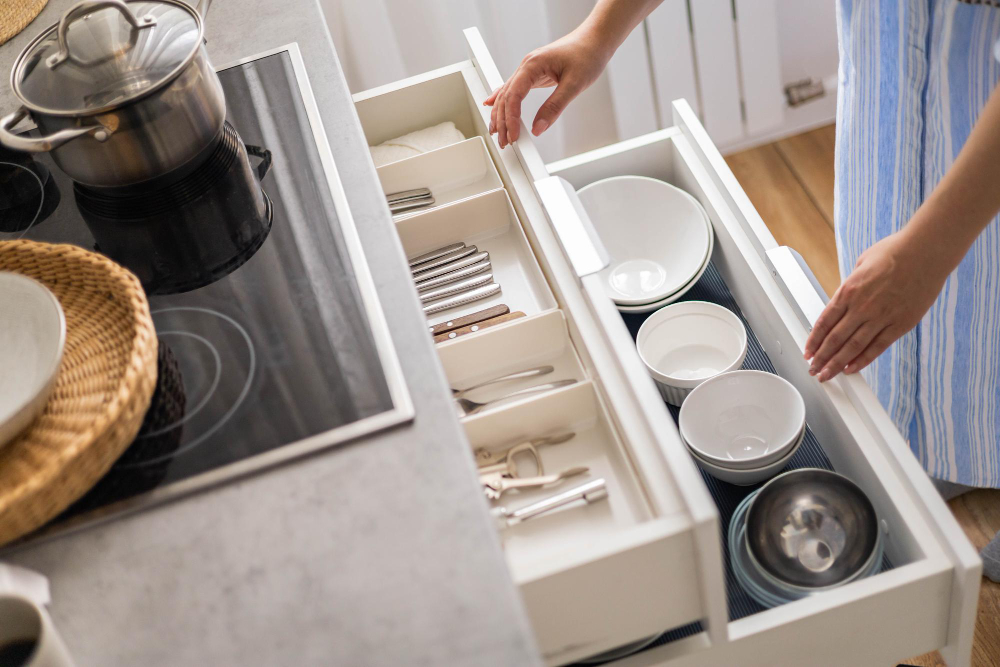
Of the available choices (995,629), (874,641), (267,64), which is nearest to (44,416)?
(267,64)

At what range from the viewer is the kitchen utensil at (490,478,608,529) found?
799 millimetres

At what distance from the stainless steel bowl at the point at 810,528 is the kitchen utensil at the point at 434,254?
0.49 meters

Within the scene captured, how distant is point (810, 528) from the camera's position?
2.91ft

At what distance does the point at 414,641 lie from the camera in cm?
53

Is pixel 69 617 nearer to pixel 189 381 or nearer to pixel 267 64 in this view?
pixel 189 381

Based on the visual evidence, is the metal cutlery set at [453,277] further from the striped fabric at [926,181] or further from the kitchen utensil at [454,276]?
the striped fabric at [926,181]

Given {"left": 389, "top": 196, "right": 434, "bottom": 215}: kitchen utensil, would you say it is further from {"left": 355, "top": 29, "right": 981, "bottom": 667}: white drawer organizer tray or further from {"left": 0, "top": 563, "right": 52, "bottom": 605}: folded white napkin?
{"left": 0, "top": 563, "right": 52, "bottom": 605}: folded white napkin

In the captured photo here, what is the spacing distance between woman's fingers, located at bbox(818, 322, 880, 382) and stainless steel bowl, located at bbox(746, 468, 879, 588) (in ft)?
0.34

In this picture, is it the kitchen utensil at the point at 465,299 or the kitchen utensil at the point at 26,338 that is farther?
the kitchen utensil at the point at 465,299

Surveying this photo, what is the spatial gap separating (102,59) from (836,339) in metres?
0.78

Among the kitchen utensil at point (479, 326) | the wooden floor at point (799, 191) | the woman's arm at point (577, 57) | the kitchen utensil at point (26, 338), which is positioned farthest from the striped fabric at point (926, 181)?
the kitchen utensil at point (26, 338)

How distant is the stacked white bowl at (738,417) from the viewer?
972 mm

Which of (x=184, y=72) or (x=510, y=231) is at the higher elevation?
(x=184, y=72)

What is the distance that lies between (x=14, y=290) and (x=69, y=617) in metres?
0.29
